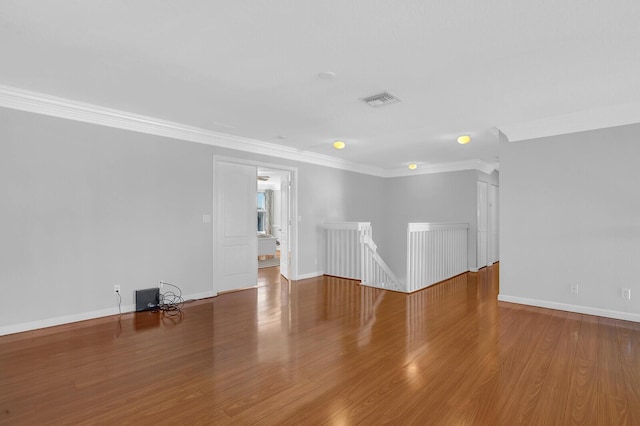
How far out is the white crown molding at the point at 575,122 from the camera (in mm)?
3816

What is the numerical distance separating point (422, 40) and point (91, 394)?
11.5 feet

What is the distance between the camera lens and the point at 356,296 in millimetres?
5008

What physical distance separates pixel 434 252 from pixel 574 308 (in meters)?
2.12

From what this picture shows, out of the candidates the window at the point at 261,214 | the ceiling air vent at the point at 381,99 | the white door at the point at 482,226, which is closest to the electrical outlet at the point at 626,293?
the white door at the point at 482,226

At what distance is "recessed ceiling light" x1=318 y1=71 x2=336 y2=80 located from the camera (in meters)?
2.97

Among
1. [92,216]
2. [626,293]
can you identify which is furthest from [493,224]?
[92,216]

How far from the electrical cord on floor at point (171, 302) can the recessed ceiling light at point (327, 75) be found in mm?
3363

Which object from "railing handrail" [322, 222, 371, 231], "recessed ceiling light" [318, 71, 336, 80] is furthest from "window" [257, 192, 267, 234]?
"recessed ceiling light" [318, 71, 336, 80]

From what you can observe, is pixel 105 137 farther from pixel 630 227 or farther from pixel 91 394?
pixel 630 227

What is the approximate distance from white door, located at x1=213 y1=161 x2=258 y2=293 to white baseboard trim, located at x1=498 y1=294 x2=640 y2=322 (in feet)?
13.2

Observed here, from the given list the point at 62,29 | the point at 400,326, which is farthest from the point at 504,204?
the point at 62,29

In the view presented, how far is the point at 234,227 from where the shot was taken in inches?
211

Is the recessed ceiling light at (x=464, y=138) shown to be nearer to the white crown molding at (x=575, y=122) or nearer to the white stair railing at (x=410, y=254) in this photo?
the white crown molding at (x=575, y=122)

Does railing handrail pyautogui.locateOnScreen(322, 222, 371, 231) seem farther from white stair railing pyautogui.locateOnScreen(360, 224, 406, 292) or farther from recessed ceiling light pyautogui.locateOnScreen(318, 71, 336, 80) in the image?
recessed ceiling light pyautogui.locateOnScreen(318, 71, 336, 80)
